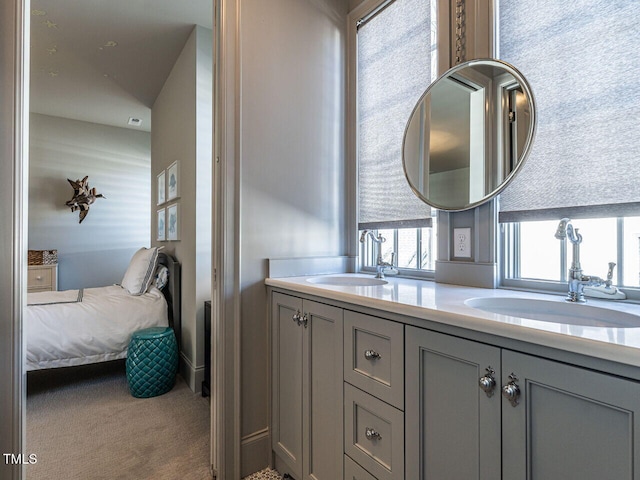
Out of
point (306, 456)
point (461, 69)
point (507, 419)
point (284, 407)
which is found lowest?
point (306, 456)

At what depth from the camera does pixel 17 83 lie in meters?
1.23

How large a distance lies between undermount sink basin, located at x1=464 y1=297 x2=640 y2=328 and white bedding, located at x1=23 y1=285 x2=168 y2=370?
256 centimetres

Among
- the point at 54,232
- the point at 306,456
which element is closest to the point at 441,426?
the point at 306,456

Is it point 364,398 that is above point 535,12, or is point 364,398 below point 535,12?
below

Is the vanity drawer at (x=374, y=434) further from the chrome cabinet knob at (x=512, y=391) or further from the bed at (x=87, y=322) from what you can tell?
the bed at (x=87, y=322)

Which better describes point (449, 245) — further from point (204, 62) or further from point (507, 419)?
point (204, 62)

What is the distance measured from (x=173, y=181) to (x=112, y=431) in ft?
6.56

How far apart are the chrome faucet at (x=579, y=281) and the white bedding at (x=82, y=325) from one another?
2.78 meters

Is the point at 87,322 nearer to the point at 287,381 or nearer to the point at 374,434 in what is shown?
the point at 287,381

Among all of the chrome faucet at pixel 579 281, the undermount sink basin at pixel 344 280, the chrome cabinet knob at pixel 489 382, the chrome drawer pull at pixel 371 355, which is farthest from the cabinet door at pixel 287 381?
the chrome faucet at pixel 579 281

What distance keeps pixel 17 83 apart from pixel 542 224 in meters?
1.99

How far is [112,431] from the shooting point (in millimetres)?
2014

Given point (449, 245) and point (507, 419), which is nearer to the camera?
point (507, 419)

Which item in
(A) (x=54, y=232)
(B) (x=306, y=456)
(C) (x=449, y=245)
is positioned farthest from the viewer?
(A) (x=54, y=232)
